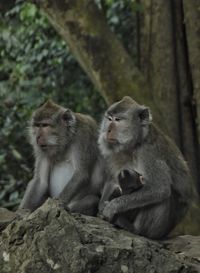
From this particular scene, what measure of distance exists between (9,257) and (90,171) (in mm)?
2092

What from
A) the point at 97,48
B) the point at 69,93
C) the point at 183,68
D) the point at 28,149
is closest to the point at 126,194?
the point at 97,48

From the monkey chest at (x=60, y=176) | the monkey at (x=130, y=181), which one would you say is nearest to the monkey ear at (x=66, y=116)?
the monkey chest at (x=60, y=176)

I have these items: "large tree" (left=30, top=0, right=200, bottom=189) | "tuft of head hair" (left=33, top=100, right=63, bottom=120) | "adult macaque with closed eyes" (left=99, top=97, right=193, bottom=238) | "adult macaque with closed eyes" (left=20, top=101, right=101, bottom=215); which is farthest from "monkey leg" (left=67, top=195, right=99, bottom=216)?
"large tree" (left=30, top=0, right=200, bottom=189)

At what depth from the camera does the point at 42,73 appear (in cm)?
1228

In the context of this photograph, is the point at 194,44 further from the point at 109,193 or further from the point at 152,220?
the point at 152,220

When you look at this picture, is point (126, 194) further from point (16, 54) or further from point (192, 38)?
point (16, 54)

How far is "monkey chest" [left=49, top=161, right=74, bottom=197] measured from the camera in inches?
283

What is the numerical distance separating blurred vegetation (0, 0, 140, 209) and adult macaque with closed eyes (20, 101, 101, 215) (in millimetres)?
3531

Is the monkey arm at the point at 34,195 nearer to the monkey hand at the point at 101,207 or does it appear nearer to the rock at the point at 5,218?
the rock at the point at 5,218

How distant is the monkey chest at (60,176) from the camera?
283 inches

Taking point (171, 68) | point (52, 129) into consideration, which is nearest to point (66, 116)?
point (52, 129)

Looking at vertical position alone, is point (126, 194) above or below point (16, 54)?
below

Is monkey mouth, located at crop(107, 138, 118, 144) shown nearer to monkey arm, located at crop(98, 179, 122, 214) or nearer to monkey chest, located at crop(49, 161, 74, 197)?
monkey arm, located at crop(98, 179, 122, 214)

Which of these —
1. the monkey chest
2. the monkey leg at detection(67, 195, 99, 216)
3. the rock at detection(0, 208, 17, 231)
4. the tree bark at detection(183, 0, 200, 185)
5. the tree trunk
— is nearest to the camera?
the rock at detection(0, 208, 17, 231)
